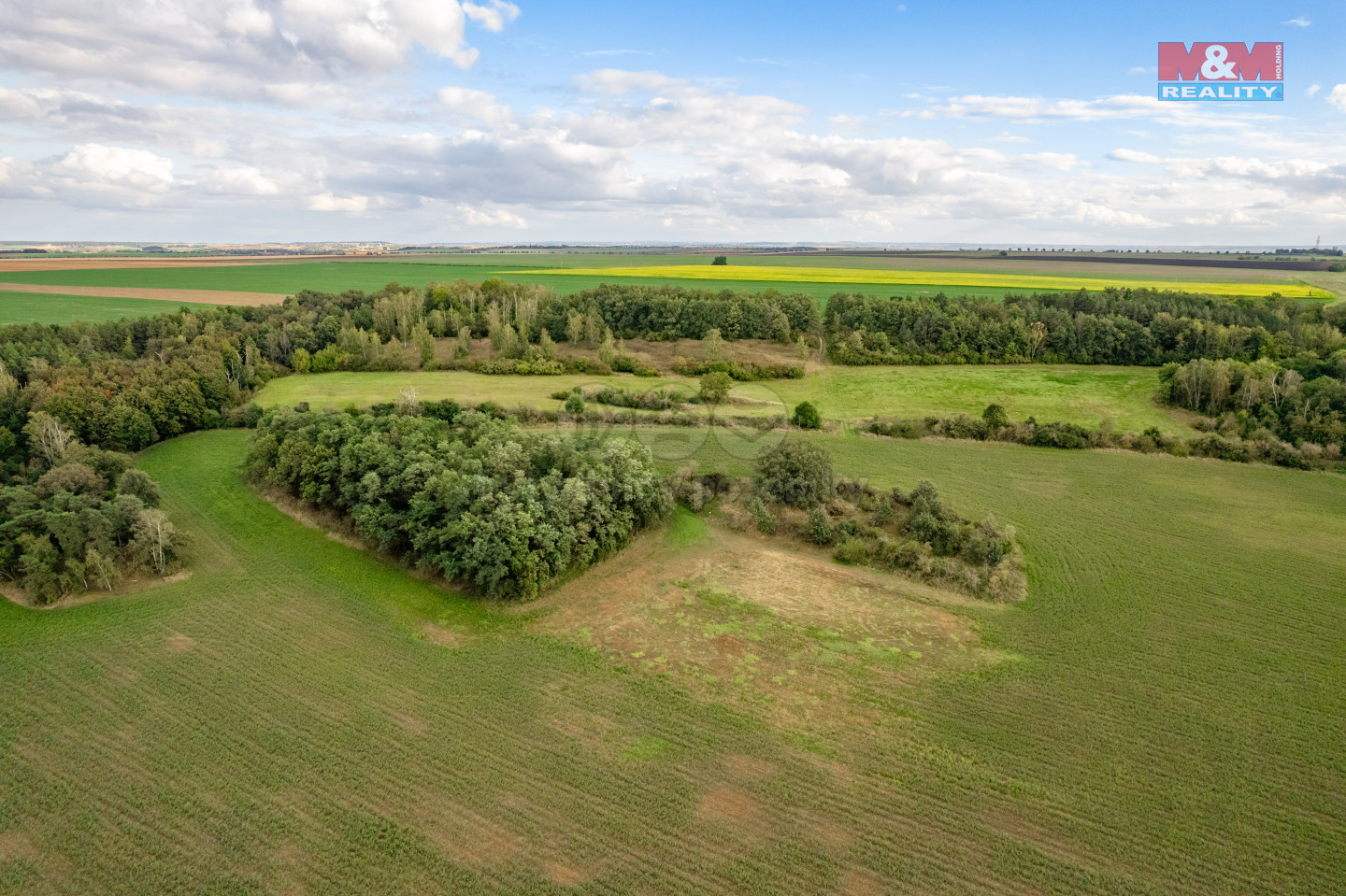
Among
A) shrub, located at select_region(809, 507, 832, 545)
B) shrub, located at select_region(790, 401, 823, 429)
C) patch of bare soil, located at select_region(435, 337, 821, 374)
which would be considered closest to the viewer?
shrub, located at select_region(809, 507, 832, 545)

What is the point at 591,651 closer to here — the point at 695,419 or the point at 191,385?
the point at 695,419

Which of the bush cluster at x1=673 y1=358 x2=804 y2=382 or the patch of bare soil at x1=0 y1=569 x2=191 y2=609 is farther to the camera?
the bush cluster at x1=673 y1=358 x2=804 y2=382

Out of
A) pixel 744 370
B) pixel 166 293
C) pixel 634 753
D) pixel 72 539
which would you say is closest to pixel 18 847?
pixel 634 753

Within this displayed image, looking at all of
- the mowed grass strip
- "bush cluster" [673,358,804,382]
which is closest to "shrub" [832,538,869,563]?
"bush cluster" [673,358,804,382]

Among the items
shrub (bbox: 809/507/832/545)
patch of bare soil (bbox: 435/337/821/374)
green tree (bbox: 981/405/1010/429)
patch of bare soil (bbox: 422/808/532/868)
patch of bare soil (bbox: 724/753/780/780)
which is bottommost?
patch of bare soil (bbox: 422/808/532/868)

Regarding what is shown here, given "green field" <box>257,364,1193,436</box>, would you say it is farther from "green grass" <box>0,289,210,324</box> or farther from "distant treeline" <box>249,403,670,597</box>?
"green grass" <box>0,289,210,324</box>

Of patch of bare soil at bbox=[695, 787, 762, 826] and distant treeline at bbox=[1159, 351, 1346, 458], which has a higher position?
distant treeline at bbox=[1159, 351, 1346, 458]

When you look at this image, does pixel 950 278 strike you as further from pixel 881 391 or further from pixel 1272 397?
pixel 1272 397
